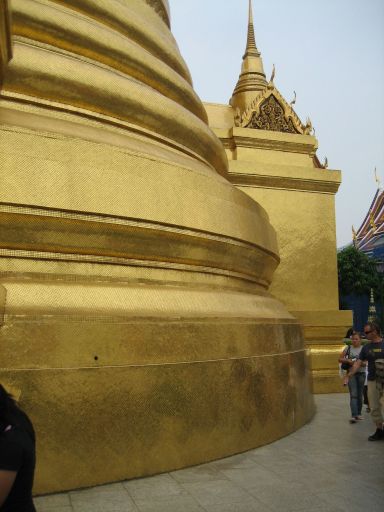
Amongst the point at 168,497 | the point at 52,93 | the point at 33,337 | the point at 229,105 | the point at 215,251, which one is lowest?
the point at 168,497

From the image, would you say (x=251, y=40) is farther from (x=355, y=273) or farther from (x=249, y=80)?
(x=355, y=273)

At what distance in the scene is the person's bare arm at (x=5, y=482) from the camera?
1580 millimetres

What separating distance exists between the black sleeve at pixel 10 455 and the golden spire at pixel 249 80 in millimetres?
11547

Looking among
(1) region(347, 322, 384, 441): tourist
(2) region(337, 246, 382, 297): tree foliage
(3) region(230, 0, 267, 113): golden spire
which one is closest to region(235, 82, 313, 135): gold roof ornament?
(3) region(230, 0, 267, 113): golden spire

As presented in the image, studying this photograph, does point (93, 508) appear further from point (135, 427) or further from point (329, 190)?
point (329, 190)

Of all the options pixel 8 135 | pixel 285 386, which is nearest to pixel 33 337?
pixel 8 135

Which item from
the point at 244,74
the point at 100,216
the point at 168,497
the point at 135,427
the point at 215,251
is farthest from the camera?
the point at 244,74

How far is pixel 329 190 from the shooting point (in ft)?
33.4

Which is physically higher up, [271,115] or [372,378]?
[271,115]

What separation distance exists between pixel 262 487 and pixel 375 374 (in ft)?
8.23

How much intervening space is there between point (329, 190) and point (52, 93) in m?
6.82

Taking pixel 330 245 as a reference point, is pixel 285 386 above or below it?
below

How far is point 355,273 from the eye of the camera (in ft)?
117

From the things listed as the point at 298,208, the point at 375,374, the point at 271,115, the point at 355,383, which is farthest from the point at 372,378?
the point at 271,115
